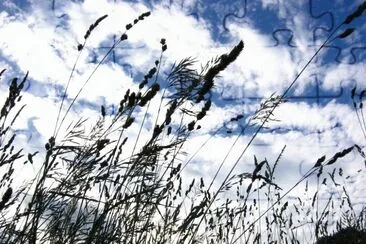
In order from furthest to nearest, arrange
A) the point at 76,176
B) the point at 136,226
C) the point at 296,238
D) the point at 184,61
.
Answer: the point at 296,238, the point at 136,226, the point at 184,61, the point at 76,176

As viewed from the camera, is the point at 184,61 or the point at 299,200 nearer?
the point at 184,61

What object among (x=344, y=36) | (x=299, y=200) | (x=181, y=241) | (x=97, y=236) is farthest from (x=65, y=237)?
(x=299, y=200)

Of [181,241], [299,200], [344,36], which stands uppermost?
[299,200]

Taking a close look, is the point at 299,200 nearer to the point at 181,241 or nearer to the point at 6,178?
the point at 181,241

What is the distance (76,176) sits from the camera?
2.09 m

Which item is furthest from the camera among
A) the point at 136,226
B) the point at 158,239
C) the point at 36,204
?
the point at 158,239

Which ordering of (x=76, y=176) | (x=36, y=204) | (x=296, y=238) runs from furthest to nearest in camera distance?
1. (x=296, y=238)
2. (x=76, y=176)
3. (x=36, y=204)

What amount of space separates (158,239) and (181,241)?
42 cm

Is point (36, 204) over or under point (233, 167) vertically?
under

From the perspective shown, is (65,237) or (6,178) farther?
(6,178)

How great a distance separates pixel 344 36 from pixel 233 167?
2.69 feet

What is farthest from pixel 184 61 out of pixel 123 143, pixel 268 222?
pixel 268 222

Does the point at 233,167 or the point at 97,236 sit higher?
the point at 233,167

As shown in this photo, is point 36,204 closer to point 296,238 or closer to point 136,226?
point 136,226
